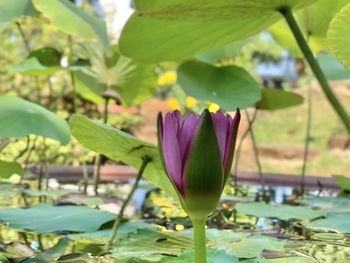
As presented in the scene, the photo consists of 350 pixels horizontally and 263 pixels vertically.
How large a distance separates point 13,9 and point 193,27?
400mm

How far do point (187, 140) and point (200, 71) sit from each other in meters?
0.77

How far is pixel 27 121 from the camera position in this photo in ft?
2.62

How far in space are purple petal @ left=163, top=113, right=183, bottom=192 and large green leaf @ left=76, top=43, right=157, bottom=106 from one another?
80cm

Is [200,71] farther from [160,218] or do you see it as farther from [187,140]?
[187,140]

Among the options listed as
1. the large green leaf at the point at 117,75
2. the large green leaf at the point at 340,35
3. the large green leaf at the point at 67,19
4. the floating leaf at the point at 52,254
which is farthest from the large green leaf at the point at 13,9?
the large green leaf at the point at 340,35

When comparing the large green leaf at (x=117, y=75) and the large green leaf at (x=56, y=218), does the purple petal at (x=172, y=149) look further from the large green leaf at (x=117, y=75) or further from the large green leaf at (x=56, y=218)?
the large green leaf at (x=117, y=75)

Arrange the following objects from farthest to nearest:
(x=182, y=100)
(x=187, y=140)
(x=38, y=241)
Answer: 1. (x=182, y=100)
2. (x=38, y=241)
3. (x=187, y=140)

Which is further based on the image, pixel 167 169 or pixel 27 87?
pixel 27 87

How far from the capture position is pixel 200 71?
1174mm

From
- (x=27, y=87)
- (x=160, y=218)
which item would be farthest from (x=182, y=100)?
(x=160, y=218)

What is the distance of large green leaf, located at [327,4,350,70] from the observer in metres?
0.58

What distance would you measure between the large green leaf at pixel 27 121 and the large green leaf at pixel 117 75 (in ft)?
1.14

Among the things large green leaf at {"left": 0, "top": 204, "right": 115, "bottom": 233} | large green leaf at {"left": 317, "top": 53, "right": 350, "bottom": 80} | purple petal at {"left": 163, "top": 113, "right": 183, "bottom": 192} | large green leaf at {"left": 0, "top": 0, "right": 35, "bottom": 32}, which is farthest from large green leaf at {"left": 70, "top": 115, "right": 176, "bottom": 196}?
large green leaf at {"left": 317, "top": 53, "right": 350, "bottom": 80}

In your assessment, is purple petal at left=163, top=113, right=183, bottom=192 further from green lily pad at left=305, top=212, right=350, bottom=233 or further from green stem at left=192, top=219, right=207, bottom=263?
green lily pad at left=305, top=212, right=350, bottom=233
